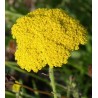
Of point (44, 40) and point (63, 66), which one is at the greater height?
point (63, 66)

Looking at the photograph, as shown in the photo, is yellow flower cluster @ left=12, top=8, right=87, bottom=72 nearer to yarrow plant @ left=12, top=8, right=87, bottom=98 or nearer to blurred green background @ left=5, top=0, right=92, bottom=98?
yarrow plant @ left=12, top=8, right=87, bottom=98

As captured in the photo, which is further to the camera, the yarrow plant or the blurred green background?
the blurred green background

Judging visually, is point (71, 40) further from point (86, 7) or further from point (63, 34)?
point (86, 7)

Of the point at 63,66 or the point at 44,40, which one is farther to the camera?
the point at 63,66

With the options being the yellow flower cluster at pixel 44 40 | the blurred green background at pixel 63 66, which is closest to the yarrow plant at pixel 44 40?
the yellow flower cluster at pixel 44 40

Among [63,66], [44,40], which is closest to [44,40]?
[44,40]

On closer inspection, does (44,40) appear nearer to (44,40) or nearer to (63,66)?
(44,40)

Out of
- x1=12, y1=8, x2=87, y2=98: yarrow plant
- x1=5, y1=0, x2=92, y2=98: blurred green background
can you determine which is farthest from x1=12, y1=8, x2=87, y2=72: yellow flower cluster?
x1=5, y1=0, x2=92, y2=98: blurred green background
